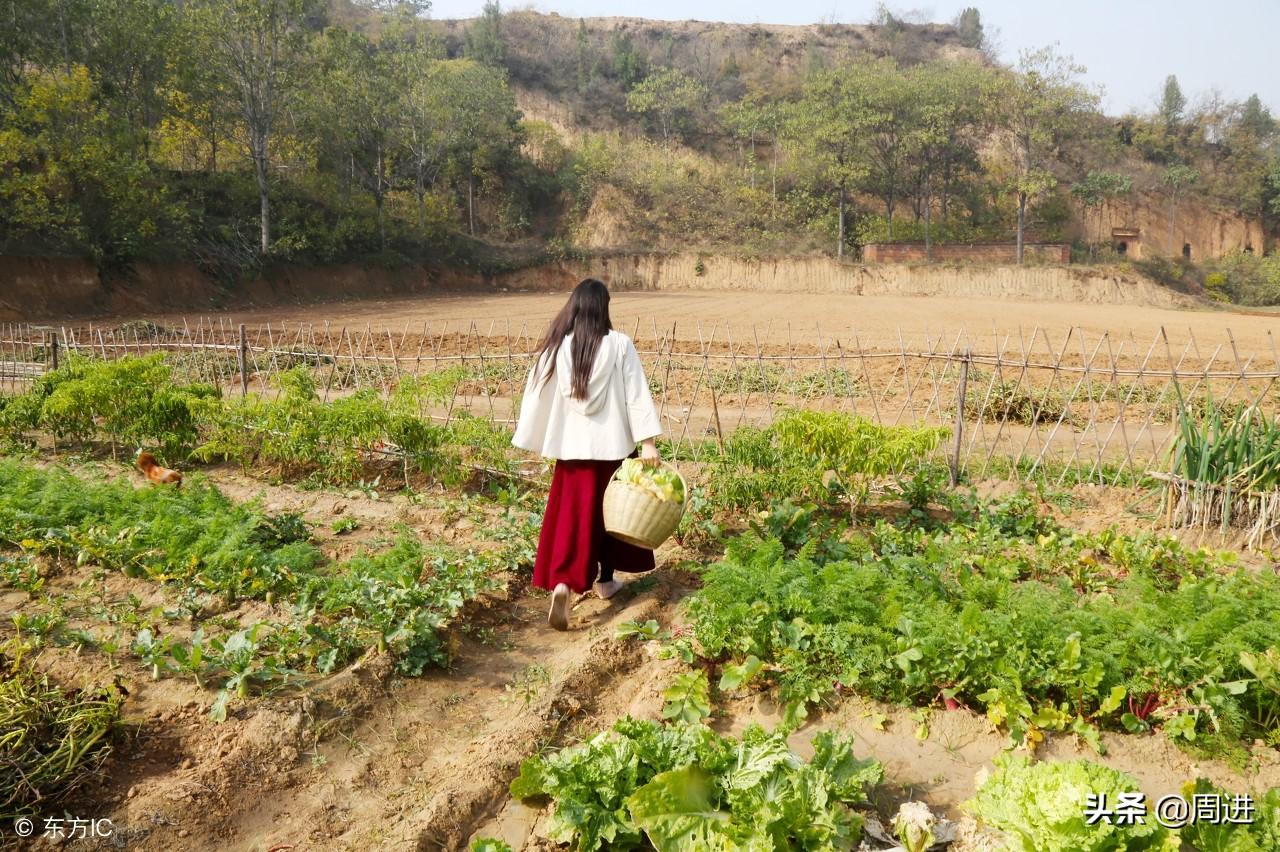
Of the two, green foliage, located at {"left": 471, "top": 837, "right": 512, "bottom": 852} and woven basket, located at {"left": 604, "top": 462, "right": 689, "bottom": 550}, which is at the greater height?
woven basket, located at {"left": 604, "top": 462, "right": 689, "bottom": 550}

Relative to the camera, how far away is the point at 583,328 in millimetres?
4211

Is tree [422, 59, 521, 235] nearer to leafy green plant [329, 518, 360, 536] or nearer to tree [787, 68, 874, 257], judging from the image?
tree [787, 68, 874, 257]

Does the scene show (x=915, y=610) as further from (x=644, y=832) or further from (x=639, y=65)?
(x=639, y=65)

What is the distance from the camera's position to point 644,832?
2.77 m

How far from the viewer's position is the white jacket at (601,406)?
4258 millimetres

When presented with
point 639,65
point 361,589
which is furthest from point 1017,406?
point 639,65

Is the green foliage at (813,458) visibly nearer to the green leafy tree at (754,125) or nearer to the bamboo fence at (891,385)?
the bamboo fence at (891,385)

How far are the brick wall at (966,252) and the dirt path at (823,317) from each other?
5.92 m

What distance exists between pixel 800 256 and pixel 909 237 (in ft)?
26.0

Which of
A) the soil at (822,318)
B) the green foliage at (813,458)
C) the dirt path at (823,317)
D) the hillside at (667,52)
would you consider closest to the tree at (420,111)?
the soil at (822,318)

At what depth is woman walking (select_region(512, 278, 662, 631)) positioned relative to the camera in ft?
13.9

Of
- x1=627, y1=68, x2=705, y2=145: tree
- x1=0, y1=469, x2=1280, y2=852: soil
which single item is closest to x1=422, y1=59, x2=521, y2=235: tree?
x1=627, y1=68, x2=705, y2=145: tree

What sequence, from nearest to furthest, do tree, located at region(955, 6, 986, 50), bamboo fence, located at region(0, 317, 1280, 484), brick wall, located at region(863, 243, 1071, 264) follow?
1. bamboo fence, located at region(0, 317, 1280, 484)
2. brick wall, located at region(863, 243, 1071, 264)
3. tree, located at region(955, 6, 986, 50)

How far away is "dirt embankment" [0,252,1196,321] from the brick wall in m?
2.75
